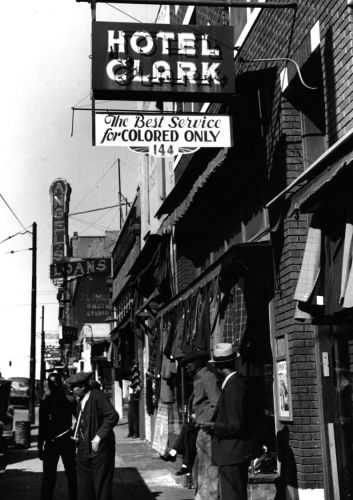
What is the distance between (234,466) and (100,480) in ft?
6.75

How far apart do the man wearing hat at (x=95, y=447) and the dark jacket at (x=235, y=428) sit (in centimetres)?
182

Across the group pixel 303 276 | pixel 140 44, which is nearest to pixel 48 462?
pixel 303 276

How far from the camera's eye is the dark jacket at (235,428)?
19.9 ft

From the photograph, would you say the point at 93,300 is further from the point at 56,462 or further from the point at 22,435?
the point at 56,462

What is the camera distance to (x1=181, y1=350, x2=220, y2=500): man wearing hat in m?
7.08

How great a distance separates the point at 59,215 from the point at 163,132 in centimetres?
5196

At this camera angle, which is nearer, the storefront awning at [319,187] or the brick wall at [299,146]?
the storefront awning at [319,187]

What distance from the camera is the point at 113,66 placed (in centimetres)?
805

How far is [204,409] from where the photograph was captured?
284 inches

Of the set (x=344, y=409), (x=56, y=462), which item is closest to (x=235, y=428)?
(x=344, y=409)

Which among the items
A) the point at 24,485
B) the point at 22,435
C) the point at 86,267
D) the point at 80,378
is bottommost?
the point at 24,485

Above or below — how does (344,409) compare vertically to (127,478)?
above

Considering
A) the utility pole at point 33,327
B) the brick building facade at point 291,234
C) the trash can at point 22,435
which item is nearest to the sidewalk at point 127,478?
the trash can at point 22,435

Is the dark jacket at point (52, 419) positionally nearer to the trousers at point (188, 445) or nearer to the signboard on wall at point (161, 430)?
→ the trousers at point (188, 445)
